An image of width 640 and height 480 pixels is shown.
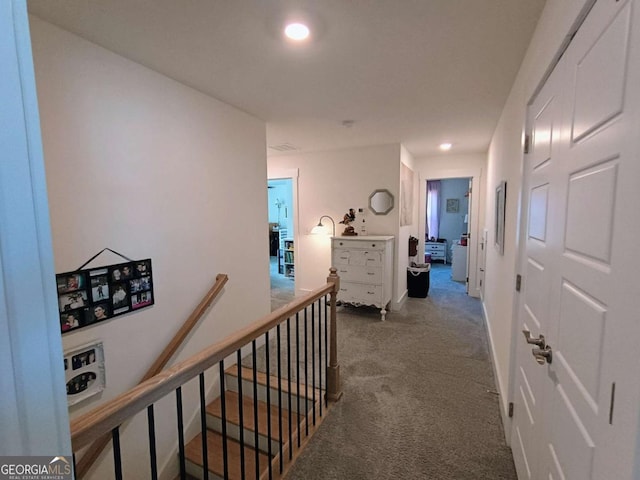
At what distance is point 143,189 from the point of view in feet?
6.55

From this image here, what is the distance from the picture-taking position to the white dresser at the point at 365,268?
3926mm

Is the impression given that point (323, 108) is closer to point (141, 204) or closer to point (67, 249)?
point (141, 204)

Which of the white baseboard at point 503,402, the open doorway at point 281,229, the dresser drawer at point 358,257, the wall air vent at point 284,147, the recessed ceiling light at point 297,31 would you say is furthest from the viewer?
the open doorway at point 281,229

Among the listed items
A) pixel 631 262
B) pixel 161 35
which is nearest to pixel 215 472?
pixel 631 262

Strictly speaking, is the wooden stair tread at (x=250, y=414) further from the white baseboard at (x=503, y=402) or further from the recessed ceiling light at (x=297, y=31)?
the recessed ceiling light at (x=297, y=31)

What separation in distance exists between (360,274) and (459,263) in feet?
9.84

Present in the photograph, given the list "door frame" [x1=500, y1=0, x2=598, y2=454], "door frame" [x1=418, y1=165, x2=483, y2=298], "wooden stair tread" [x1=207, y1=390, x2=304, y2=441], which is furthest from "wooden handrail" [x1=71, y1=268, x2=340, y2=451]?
"door frame" [x1=418, y1=165, x2=483, y2=298]

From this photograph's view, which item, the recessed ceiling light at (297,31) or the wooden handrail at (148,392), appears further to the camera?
the recessed ceiling light at (297,31)

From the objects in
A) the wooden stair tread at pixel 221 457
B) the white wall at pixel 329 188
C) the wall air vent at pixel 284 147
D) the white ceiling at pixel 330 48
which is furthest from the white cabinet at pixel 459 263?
the wooden stair tread at pixel 221 457

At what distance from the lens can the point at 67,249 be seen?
162 cm

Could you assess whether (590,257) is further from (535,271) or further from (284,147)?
(284,147)

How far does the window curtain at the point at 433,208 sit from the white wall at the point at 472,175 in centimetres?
287

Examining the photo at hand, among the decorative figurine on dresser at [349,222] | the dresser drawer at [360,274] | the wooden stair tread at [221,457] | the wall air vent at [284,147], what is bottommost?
the wooden stair tread at [221,457]

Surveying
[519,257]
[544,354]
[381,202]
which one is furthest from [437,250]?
[544,354]
